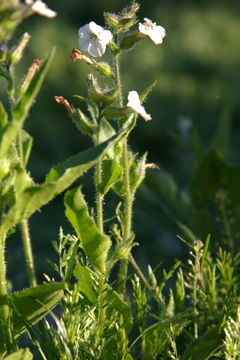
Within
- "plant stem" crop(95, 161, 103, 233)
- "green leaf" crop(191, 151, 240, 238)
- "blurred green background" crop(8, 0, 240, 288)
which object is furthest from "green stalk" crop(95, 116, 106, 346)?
"blurred green background" crop(8, 0, 240, 288)

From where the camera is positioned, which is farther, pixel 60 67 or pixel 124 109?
pixel 60 67

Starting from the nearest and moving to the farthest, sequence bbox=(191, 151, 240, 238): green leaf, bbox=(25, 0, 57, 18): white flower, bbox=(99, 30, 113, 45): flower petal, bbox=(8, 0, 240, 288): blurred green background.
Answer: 1. bbox=(25, 0, 57, 18): white flower
2. bbox=(99, 30, 113, 45): flower petal
3. bbox=(191, 151, 240, 238): green leaf
4. bbox=(8, 0, 240, 288): blurred green background

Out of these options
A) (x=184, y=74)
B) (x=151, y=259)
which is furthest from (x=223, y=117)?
(x=184, y=74)

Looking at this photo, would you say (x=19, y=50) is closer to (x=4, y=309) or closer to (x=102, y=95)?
(x=102, y=95)

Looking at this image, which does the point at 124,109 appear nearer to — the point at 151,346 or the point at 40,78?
the point at 40,78

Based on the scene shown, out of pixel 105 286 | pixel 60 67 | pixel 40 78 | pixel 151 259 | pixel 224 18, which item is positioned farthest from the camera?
pixel 224 18

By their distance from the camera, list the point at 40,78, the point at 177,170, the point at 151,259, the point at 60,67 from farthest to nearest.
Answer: the point at 60,67, the point at 177,170, the point at 151,259, the point at 40,78

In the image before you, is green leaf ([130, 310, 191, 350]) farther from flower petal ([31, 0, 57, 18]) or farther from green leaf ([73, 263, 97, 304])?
flower petal ([31, 0, 57, 18])
